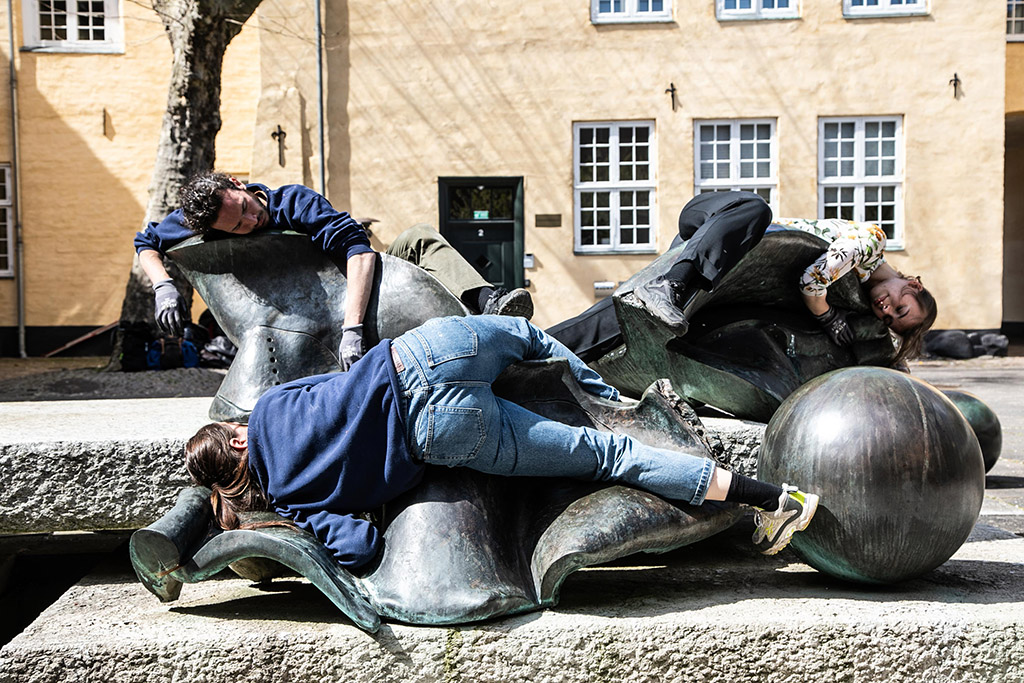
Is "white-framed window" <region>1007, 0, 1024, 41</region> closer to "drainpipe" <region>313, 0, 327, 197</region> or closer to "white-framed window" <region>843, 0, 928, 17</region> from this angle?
"white-framed window" <region>843, 0, 928, 17</region>

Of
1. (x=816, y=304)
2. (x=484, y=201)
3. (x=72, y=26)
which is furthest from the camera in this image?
(x=72, y=26)

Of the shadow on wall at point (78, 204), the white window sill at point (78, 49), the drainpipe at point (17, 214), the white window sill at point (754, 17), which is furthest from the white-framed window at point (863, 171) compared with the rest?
the drainpipe at point (17, 214)

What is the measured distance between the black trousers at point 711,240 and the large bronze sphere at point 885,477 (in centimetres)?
101

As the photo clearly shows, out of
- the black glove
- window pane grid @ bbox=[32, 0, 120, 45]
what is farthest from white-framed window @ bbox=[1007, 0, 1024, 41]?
window pane grid @ bbox=[32, 0, 120, 45]

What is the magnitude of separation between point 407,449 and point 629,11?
44.3 feet

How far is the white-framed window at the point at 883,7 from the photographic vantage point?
14.7 metres

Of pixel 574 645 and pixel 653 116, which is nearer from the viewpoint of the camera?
pixel 574 645

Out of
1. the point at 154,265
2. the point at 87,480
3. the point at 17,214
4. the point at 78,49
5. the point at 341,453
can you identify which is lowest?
the point at 87,480

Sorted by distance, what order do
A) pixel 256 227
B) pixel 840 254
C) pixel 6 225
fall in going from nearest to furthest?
pixel 256 227
pixel 840 254
pixel 6 225

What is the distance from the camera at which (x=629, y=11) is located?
49.3ft

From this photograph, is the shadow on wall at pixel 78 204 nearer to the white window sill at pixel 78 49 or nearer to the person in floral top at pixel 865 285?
the white window sill at pixel 78 49

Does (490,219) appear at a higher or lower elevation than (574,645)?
higher

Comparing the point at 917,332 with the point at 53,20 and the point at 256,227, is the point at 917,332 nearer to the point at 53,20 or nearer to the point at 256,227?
the point at 256,227

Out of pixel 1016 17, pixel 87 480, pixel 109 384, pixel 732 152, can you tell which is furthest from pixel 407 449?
pixel 1016 17
